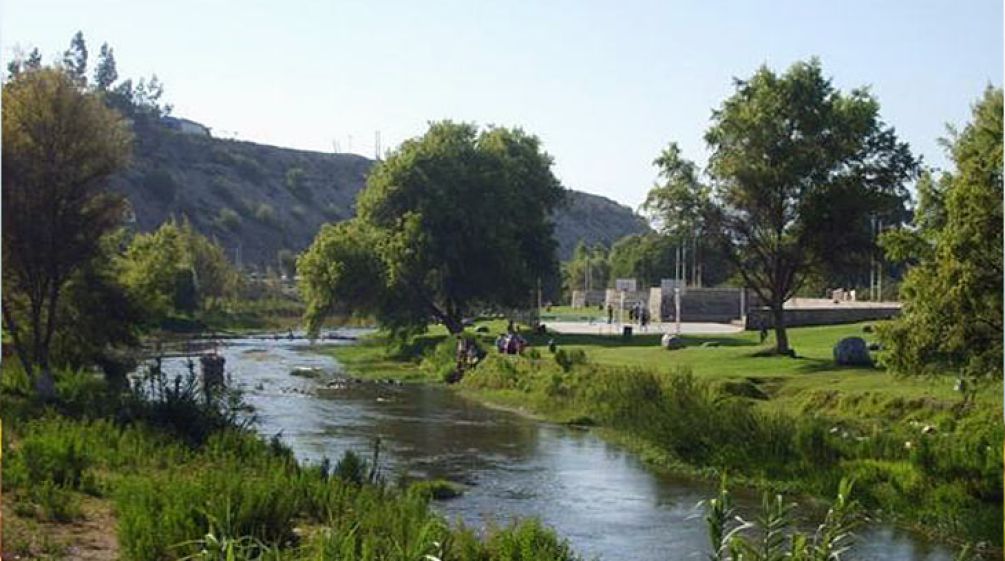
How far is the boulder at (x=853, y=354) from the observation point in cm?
3684

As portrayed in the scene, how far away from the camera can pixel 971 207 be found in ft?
71.7

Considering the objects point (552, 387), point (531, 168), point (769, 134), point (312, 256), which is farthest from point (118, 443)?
point (531, 168)

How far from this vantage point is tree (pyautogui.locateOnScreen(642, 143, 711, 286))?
150 feet

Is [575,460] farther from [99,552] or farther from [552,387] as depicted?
[99,552]

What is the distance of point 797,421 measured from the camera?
26266 millimetres

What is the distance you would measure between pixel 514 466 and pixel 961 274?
962 centimetres

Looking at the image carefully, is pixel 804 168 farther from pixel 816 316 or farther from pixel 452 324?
pixel 452 324

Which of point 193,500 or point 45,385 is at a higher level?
point 45,385

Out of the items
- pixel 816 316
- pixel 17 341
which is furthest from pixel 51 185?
pixel 816 316

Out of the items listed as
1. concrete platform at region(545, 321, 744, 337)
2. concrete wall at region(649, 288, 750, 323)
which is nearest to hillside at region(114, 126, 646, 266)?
concrete wall at region(649, 288, 750, 323)

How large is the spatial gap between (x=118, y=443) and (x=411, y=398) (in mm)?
23386

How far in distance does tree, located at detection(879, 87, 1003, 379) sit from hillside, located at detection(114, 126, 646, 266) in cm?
11951

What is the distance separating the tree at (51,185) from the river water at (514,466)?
6.18m

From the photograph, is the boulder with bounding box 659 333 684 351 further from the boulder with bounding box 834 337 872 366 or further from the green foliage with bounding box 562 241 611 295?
the green foliage with bounding box 562 241 611 295
